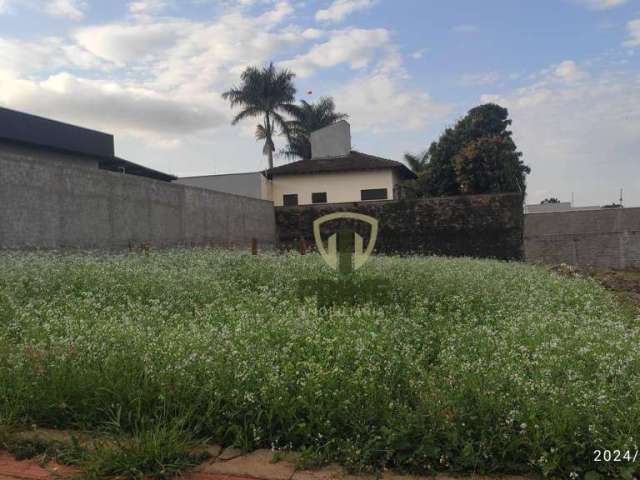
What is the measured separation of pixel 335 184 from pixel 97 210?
614 inches

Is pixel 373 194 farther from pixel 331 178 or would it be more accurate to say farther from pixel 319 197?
pixel 319 197

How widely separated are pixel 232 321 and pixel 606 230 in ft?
46.5

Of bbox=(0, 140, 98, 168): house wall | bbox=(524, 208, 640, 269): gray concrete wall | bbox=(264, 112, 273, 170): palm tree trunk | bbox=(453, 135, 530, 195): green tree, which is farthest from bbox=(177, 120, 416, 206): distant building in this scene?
bbox=(524, 208, 640, 269): gray concrete wall

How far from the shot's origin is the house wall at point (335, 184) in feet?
78.1

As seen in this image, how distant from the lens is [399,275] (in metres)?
6.52

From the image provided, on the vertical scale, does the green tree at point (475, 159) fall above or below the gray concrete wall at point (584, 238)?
above

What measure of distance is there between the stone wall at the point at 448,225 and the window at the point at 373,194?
7.48 meters

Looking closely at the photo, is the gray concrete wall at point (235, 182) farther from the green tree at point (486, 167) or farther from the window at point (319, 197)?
the green tree at point (486, 167)

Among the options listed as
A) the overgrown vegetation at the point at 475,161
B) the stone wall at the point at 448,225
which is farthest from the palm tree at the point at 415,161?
the stone wall at the point at 448,225

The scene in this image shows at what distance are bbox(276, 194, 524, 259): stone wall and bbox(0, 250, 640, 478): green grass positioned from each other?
11.3 m

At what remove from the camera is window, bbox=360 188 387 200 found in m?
23.7

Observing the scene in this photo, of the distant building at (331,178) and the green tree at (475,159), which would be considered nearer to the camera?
the green tree at (475,159)

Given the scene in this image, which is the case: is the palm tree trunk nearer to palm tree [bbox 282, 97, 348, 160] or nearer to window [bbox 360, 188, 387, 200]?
palm tree [bbox 282, 97, 348, 160]

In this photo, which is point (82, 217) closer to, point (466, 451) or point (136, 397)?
point (136, 397)
